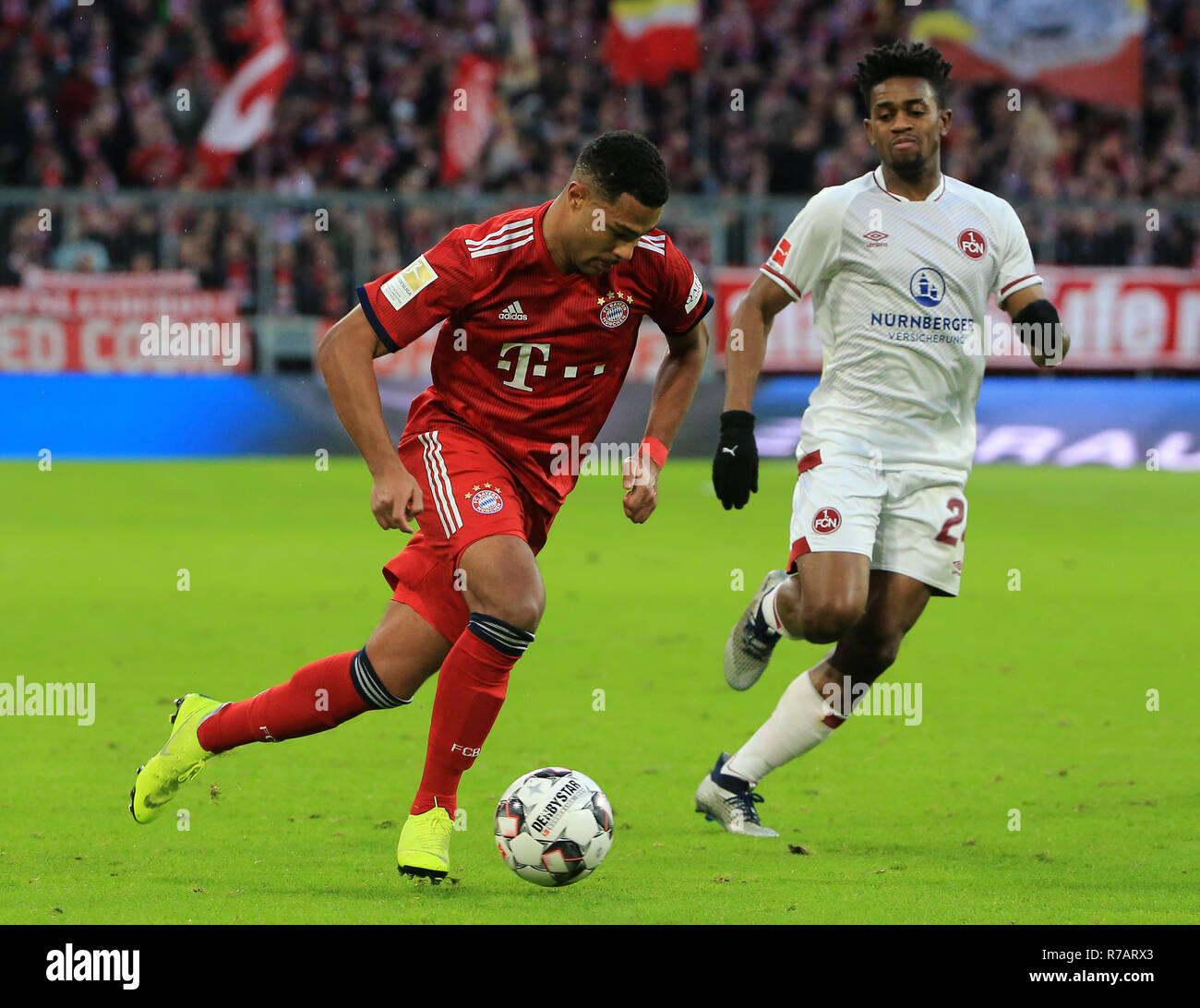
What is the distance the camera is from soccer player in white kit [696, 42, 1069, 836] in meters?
5.72

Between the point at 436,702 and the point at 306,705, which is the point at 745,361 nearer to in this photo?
the point at 436,702

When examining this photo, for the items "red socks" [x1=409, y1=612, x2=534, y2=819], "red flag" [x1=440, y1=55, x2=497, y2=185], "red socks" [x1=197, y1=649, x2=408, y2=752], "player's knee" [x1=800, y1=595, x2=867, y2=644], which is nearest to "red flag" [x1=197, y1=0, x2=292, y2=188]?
"red flag" [x1=440, y1=55, x2=497, y2=185]

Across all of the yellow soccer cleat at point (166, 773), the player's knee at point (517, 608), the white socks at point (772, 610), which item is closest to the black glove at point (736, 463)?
the white socks at point (772, 610)

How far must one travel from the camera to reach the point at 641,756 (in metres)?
6.86

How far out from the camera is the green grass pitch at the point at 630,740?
4816 mm

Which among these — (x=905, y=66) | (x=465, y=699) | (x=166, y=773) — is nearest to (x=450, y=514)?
(x=465, y=699)

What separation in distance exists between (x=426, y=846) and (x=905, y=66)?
289 cm

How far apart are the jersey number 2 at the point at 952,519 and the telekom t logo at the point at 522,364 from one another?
4.72 feet

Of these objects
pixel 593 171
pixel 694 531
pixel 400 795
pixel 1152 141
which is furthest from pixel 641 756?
pixel 1152 141

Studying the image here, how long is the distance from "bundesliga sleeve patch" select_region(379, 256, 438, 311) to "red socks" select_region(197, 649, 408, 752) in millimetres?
1037

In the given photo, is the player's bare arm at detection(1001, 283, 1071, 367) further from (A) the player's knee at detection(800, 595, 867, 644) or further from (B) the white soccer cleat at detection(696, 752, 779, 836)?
(B) the white soccer cleat at detection(696, 752, 779, 836)

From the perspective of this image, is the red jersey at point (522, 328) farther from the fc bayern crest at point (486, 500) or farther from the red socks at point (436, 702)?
the red socks at point (436, 702)

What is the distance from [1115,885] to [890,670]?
392 centimetres

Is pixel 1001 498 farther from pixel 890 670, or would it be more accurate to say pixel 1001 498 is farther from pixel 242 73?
pixel 242 73
